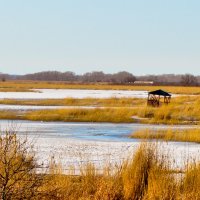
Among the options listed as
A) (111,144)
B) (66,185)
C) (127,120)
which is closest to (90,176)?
(66,185)

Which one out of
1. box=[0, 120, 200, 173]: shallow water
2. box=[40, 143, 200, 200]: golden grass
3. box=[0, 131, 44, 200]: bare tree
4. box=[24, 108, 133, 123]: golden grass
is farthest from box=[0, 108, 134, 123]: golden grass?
box=[0, 131, 44, 200]: bare tree

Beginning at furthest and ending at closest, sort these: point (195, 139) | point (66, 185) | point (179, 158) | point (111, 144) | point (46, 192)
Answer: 1. point (195, 139)
2. point (111, 144)
3. point (179, 158)
4. point (66, 185)
5. point (46, 192)

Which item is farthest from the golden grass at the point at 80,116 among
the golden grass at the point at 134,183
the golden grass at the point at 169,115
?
the golden grass at the point at 134,183

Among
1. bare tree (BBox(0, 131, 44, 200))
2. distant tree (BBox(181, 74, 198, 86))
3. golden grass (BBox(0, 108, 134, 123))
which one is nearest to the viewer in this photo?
bare tree (BBox(0, 131, 44, 200))

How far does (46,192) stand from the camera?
7090 millimetres

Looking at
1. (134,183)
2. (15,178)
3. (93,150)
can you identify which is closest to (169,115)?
(93,150)

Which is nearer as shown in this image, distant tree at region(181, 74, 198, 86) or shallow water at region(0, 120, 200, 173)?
shallow water at region(0, 120, 200, 173)

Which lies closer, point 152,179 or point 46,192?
point 46,192

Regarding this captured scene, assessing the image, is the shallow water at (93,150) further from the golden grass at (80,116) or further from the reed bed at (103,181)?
the golden grass at (80,116)

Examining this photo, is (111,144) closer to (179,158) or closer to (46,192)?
(179,158)

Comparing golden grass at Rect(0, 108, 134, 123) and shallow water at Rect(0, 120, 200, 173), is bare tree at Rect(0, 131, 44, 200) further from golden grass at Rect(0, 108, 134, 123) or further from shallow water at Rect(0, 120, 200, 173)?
golden grass at Rect(0, 108, 134, 123)

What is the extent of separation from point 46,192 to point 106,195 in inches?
36.4

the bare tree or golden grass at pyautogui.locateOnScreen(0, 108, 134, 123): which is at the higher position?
the bare tree

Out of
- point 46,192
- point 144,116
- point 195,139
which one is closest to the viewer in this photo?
point 46,192
